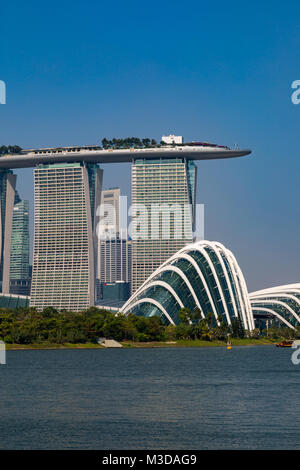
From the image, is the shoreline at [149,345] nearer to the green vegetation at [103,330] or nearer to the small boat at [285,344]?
the green vegetation at [103,330]

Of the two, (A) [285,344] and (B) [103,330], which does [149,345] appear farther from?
(A) [285,344]

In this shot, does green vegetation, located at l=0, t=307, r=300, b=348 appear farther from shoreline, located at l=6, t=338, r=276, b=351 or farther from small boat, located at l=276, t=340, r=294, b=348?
small boat, located at l=276, t=340, r=294, b=348

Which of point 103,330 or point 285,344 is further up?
point 103,330

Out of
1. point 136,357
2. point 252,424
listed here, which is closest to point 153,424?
point 252,424

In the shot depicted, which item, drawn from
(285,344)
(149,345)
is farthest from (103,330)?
(285,344)

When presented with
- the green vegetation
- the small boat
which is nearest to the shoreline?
the green vegetation

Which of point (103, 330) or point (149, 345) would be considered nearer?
point (103, 330)

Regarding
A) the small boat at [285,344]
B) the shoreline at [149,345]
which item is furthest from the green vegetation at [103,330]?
the small boat at [285,344]

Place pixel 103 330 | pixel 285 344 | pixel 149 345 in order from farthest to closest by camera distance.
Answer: pixel 285 344
pixel 149 345
pixel 103 330
